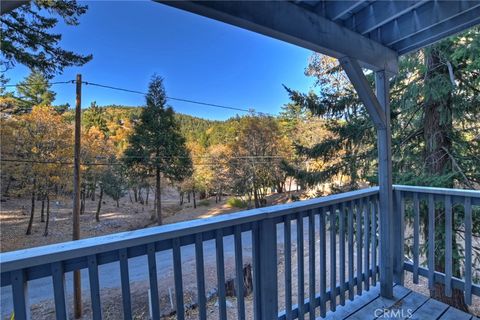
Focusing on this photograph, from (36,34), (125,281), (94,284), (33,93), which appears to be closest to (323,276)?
(125,281)

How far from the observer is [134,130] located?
16000mm

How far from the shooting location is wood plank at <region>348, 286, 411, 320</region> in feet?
6.50

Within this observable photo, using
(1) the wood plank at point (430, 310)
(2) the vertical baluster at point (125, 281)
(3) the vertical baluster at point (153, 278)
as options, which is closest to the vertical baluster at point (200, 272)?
(3) the vertical baluster at point (153, 278)

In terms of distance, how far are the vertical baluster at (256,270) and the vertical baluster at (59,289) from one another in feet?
3.01

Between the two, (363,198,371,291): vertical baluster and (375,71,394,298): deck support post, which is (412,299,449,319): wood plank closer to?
(375,71,394,298): deck support post

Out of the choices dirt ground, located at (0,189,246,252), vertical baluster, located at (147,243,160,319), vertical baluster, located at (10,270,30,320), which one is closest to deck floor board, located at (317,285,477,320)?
vertical baluster, located at (147,243,160,319)

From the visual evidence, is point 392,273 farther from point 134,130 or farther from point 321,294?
point 134,130

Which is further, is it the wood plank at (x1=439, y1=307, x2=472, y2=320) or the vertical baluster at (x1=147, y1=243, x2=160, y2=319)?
the wood plank at (x1=439, y1=307, x2=472, y2=320)

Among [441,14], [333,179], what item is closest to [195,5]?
[441,14]

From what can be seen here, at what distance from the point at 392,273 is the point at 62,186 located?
621 inches

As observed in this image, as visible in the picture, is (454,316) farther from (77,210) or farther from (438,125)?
(77,210)

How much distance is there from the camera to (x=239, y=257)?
149cm

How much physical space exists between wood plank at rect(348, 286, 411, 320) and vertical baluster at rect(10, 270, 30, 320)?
1.95 metres

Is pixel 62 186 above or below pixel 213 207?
above
